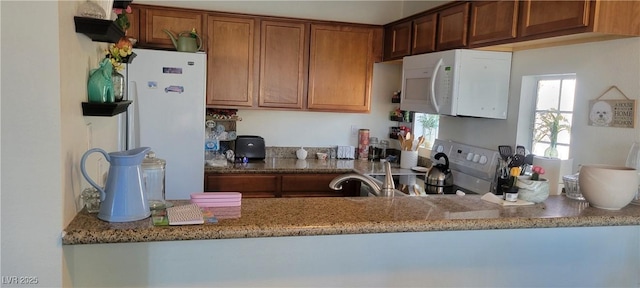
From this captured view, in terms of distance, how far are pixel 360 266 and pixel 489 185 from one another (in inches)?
69.9

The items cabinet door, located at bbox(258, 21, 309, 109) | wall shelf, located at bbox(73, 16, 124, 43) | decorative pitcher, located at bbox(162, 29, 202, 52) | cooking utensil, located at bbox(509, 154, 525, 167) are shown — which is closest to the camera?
wall shelf, located at bbox(73, 16, 124, 43)

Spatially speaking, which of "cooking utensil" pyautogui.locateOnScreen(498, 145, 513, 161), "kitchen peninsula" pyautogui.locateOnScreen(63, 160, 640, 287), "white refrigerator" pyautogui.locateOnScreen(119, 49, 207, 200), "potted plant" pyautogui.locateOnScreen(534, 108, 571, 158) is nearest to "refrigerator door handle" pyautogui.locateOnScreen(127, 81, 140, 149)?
"white refrigerator" pyautogui.locateOnScreen(119, 49, 207, 200)

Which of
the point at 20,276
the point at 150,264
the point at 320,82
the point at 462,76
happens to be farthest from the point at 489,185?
the point at 20,276

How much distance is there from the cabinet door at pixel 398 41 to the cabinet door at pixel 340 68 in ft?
0.48

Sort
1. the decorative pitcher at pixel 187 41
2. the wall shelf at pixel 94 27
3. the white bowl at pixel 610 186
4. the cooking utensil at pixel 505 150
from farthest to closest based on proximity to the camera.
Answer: the decorative pitcher at pixel 187 41
the cooking utensil at pixel 505 150
the white bowl at pixel 610 186
the wall shelf at pixel 94 27

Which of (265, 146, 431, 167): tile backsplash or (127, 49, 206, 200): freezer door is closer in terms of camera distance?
(127, 49, 206, 200): freezer door

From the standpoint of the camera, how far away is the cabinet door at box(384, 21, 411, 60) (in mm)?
3736

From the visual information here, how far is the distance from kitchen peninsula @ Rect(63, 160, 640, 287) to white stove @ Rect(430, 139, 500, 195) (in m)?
1.09

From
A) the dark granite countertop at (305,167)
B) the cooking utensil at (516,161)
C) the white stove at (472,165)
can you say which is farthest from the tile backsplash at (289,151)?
the cooking utensil at (516,161)

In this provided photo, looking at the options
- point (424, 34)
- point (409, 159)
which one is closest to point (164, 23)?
point (424, 34)

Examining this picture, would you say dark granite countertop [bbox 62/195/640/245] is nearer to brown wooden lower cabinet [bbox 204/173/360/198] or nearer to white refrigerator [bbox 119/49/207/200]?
white refrigerator [bbox 119/49/207/200]

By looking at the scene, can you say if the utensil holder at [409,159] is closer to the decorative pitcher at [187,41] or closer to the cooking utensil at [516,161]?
the cooking utensil at [516,161]

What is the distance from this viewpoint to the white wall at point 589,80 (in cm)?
223

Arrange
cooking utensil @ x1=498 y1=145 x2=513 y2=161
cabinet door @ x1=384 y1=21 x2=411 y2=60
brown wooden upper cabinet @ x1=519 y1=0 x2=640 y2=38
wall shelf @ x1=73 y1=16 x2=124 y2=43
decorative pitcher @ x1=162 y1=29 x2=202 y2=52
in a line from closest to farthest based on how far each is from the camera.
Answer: wall shelf @ x1=73 y1=16 x2=124 y2=43, brown wooden upper cabinet @ x1=519 y1=0 x2=640 y2=38, cooking utensil @ x1=498 y1=145 x2=513 y2=161, decorative pitcher @ x1=162 y1=29 x2=202 y2=52, cabinet door @ x1=384 y1=21 x2=411 y2=60
